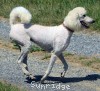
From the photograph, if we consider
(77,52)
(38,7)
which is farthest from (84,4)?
(77,52)

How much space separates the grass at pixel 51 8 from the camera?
14859mm

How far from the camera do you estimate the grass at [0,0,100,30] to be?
48.8 ft

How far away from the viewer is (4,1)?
688 inches

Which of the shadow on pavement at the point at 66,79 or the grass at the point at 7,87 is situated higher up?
the grass at the point at 7,87

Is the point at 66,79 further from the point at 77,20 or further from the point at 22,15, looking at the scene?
the point at 22,15

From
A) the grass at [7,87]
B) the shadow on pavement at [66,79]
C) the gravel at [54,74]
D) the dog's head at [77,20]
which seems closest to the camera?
the grass at [7,87]

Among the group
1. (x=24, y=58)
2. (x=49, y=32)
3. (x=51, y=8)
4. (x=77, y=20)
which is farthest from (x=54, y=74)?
(x=51, y=8)

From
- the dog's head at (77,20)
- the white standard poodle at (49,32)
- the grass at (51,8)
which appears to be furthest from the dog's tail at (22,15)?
the grass at (51,8)

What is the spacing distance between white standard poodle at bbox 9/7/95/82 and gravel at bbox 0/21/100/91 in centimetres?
26

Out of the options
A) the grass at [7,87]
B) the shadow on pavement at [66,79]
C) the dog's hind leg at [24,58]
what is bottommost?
the shadow on pavement at [66,79]

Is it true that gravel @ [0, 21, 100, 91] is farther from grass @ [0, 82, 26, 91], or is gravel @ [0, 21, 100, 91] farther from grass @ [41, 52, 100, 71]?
grass @ [0, 82, 26, 91]

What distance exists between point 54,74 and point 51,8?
6.12 meters

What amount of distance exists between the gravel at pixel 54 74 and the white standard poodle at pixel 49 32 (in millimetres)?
255

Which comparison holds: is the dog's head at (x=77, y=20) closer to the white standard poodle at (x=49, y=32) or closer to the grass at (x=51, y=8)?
the white standard poodle at (x=49, y=32)
